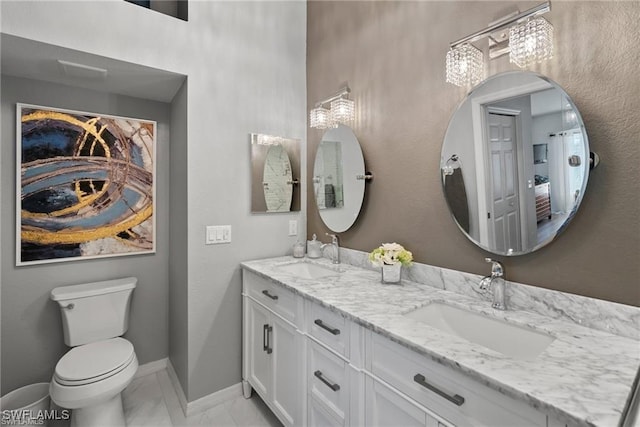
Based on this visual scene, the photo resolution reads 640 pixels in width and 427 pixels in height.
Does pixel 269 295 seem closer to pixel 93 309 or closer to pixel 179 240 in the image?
pixel 179 240

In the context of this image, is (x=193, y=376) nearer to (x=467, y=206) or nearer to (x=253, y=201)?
(x=253, y=201)

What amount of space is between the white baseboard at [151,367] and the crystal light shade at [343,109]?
93.9 inches

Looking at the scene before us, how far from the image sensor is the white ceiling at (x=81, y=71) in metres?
1.63

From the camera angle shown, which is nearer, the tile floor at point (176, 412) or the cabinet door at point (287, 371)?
the cabinet door at point (287, 371)

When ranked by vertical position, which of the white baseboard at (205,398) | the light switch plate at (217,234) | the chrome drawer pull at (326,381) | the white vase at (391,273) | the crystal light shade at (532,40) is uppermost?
the crystal light shade at (532,40)

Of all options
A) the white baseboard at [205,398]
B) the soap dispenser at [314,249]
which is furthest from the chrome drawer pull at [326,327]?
the white baseboard at [205,398]

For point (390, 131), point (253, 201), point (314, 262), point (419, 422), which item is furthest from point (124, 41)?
point (419, 422)

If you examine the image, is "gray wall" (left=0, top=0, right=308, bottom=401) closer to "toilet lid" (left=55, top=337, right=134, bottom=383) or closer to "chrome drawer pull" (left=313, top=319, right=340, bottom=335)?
"toilet lid" (left=55, top=337, right=134, bottom=383)

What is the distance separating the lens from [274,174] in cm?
236

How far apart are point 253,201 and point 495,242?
156cm

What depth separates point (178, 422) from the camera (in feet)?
6.21

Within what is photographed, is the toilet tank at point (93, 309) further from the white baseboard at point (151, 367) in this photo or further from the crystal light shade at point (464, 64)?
the crystal light shade at point (464, 64)

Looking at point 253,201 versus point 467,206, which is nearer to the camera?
point 467,206

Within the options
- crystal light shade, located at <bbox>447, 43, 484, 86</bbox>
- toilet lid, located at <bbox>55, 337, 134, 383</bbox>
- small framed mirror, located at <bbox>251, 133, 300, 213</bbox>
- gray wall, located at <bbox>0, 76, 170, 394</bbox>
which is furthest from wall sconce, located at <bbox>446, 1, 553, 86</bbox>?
toilet lid, located at <bbox>55, 337, 134, 383</bbox>
